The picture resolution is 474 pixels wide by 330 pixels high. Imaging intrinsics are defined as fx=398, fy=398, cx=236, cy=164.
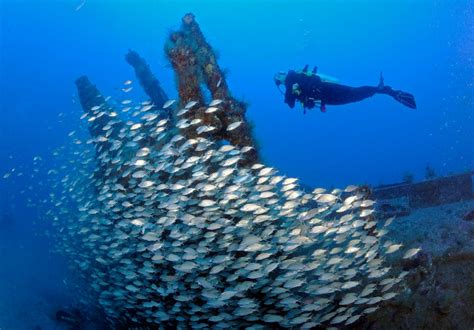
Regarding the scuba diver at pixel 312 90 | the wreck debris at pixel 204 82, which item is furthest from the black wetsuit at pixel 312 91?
the wreck debris at pixel 204 82

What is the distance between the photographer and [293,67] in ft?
515

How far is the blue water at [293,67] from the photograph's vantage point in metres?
92.6

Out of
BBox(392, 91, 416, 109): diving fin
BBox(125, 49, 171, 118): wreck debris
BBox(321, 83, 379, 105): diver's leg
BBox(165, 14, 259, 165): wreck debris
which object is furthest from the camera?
BBox(125, 49, 171, 118): wreck debris

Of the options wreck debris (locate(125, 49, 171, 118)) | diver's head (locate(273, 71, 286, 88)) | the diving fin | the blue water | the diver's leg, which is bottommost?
the diving fin

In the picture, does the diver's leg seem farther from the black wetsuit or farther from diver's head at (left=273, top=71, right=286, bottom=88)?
diver's head at (left=273, top=71, right=286, bottom=88)

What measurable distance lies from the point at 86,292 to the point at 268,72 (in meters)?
163

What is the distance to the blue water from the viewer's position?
9256cm

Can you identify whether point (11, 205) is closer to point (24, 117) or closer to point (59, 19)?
point (24, 117)

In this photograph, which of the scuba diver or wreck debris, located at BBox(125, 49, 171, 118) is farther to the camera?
wreck debris, located at BBox(125, 49, 171, 118)

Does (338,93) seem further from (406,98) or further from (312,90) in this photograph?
(406,98)

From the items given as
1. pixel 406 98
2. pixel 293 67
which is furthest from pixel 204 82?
pixel 293 67

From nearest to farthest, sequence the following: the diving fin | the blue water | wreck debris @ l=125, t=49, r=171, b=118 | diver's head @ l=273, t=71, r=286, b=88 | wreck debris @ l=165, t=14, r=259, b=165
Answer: wreck debris @ l=165, t=14, r=259, b=165, diver's head @ l=273, t=71, r=286, b=88, the diving fin, wreck debris @ l=125, t=49, r=171, b=118, the blue water

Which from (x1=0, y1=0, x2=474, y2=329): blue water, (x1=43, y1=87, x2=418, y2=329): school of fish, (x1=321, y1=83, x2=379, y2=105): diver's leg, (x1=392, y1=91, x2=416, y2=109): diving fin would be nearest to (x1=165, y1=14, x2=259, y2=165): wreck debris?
(x1=43, y1=87, x2=418, y2=329): school of fish

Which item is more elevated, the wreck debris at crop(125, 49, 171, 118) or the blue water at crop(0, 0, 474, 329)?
the blue water at crop(0, 0, 474, 329)
